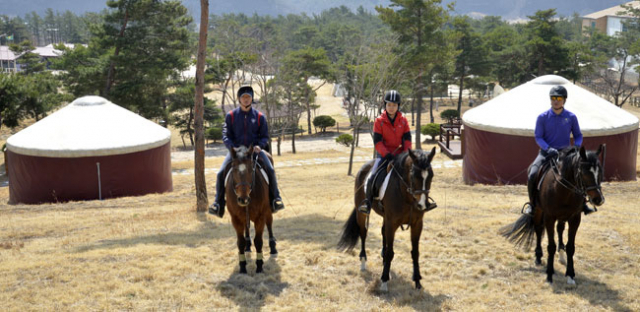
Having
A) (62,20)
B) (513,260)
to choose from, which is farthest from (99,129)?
(62,20)

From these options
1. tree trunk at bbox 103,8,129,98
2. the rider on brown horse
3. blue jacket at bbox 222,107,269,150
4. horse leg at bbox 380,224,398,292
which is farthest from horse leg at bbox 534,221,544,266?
tree trunk at bbox 103,8,129,98

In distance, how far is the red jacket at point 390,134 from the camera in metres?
7.25

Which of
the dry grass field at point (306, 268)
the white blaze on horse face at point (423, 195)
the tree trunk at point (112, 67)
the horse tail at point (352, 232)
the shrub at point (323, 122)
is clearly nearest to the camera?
the white blaze on horse face at point (423, 195)

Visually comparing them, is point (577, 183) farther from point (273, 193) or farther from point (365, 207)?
point (273, 193)

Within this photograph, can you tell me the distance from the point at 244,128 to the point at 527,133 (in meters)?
12.9

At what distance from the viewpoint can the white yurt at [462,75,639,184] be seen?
18297mm

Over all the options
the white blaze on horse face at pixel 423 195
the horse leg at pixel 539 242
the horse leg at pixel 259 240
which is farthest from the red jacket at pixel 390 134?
the horse leg at pixel 539 242

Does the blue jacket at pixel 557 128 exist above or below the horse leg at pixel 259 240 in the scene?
above

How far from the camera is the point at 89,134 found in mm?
19375

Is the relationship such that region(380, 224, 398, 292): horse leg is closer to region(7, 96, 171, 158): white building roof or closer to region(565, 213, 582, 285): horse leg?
region(565, 213, 582, 285): horse leg

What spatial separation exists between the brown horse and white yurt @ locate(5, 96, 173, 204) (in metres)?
12.7

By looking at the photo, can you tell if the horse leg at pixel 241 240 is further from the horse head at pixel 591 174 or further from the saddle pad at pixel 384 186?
the horse head at pixel 591 174

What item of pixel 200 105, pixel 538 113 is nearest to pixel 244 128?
pixel 200 105

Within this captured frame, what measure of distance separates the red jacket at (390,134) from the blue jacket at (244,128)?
65.5 inches
